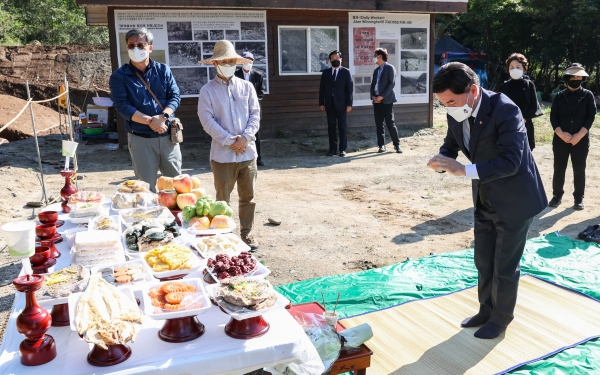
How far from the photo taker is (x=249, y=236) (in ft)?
18.5

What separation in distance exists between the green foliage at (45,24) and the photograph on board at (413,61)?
20032mm

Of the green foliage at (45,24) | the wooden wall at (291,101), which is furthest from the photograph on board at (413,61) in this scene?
the green foliage at (45,24)

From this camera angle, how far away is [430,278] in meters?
4.81

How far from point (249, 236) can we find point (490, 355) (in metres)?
2.86

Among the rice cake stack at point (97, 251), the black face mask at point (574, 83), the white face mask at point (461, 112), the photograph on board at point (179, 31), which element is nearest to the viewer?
the rice cake stack at point (97, 251)

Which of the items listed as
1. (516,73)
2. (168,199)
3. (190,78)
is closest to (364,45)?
(190,78)

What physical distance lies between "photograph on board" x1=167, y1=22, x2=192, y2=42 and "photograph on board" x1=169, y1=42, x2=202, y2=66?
15 centimetres

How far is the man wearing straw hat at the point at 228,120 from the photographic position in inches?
196

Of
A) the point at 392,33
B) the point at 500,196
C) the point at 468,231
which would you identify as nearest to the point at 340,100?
the point at 392,33

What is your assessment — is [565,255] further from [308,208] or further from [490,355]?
[308,208]

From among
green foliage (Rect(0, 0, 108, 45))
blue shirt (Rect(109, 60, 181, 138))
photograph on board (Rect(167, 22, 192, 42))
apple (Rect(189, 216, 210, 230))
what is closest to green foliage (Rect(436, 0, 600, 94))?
photograph on board (Rect(167, 22, 192, 42))

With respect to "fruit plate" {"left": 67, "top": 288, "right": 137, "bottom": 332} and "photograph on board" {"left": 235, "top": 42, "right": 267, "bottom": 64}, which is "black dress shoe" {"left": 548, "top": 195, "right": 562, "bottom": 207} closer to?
"fruit plate" {"left": 67, "top": 288, "right": 137, "bottom": 332}

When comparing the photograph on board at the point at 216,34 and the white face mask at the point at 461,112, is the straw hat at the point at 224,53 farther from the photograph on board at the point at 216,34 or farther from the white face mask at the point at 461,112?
the photograph on board at the point at 216,34

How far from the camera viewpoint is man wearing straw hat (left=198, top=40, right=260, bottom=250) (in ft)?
16.3
